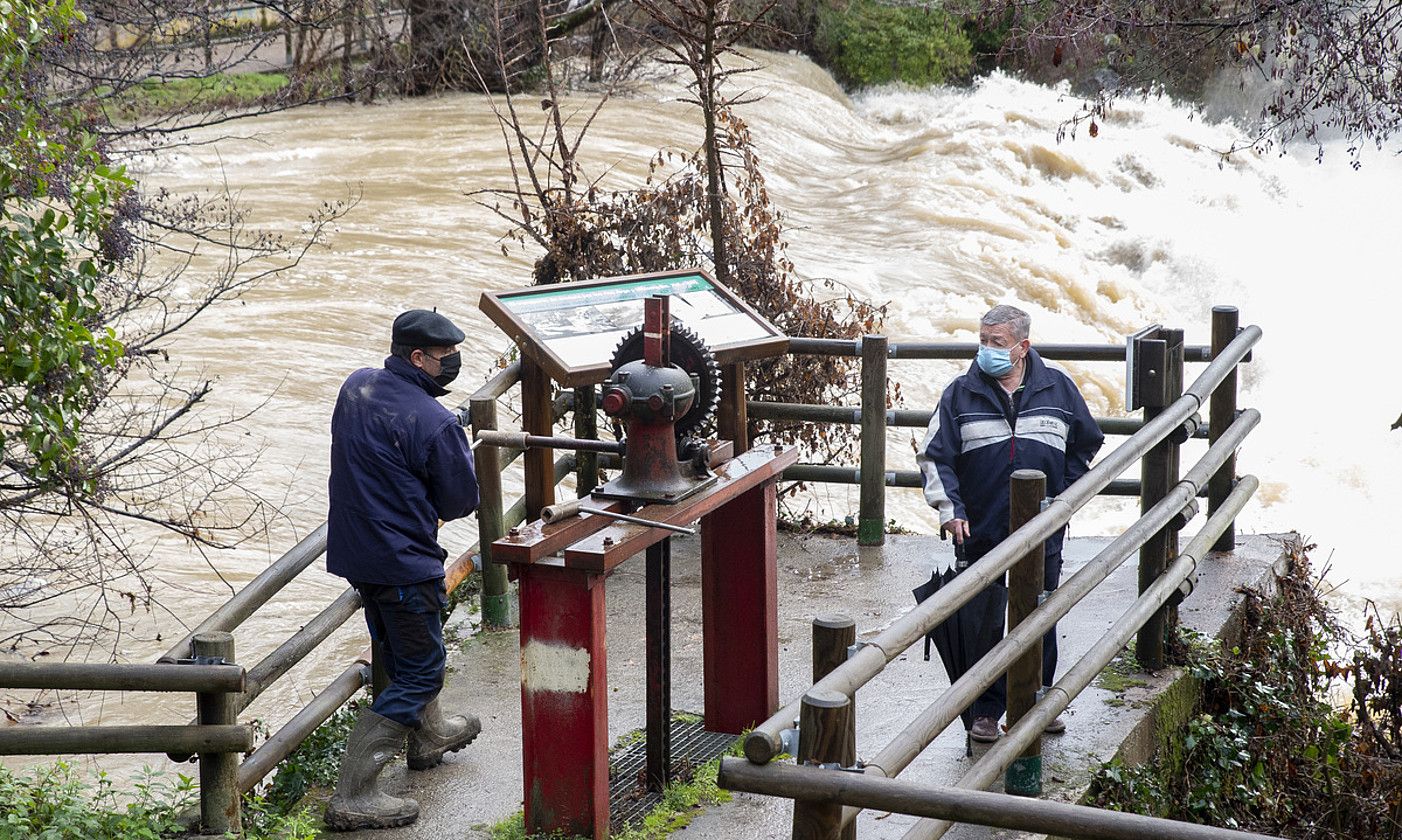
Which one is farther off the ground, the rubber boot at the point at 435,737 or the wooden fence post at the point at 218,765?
the wooden fence post at the point at 218,765

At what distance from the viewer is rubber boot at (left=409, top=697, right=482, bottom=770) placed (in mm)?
5359

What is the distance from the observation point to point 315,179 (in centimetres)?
1862

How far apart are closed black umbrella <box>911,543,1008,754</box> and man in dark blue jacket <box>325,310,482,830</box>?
5.60 ft

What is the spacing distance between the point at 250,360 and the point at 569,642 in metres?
9.59

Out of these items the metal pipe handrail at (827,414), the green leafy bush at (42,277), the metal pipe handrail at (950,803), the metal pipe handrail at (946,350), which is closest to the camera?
the metal pipe handrail at (950,803)

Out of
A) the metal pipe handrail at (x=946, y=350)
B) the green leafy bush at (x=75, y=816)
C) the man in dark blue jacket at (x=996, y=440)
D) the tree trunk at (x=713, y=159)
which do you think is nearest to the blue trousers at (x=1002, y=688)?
the man in dark blue jacket at (x=996, y=440)

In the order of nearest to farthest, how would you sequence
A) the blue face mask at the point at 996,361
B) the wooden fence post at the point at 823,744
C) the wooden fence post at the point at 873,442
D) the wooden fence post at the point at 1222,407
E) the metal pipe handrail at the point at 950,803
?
1. the metal pipe handrail at the point at 950,803
2. the wooden fence post at the point at 823,744
3. the blue face mask at the point at 996,361
4. the wooden fence post at the point at 1222,407
5. the wooden fence post at the point at 873,442

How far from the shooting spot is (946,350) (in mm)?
7555

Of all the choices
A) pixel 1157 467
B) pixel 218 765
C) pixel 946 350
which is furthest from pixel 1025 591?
pixel 946 350

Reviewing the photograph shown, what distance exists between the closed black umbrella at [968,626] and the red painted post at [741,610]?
60 cm

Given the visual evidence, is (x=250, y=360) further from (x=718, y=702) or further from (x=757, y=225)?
(x=718, y=702)

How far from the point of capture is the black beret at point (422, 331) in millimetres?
4922

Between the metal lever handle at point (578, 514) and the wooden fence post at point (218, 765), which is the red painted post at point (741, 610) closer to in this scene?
the metal lever handle at point (578, 514)

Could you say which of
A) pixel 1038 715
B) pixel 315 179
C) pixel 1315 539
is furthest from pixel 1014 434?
pixel 315 179
